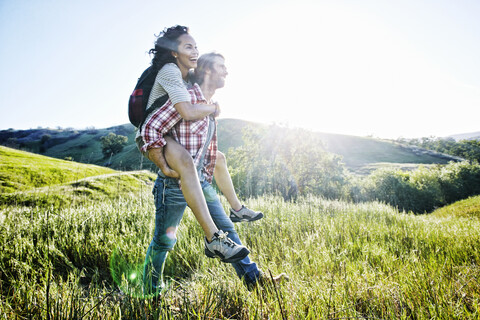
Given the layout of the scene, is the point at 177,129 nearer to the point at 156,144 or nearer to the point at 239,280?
the point at 156,144

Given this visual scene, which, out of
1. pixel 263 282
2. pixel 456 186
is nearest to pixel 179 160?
pixel 263 282

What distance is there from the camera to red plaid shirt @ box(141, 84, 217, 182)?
1.61 m

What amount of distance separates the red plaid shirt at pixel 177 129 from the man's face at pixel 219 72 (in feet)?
0.75

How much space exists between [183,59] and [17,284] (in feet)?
7.82

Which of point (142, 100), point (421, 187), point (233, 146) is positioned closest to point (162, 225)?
point (142, 100)

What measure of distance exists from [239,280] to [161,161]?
1.15 meters

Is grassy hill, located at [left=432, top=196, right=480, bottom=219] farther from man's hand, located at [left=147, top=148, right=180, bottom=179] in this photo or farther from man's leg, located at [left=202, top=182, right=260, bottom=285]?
man's hand, located at [left=147, top=148, right=180, bottom=179]

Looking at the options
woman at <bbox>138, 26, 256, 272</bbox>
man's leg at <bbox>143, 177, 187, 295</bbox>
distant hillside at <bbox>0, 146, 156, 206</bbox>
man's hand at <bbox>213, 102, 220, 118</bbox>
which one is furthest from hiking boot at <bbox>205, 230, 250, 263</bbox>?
distant hillside at <bbox>0, 146, 156, 206</bbox>

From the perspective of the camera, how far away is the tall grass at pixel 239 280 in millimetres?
1454

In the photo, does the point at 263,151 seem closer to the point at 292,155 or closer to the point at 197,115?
the point at 292,155

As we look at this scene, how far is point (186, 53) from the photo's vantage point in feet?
5.96

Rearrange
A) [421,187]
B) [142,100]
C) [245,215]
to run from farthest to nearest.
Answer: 1. [421,187]
2. [245,215]
3. [142,100]

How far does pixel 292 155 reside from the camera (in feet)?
35.8

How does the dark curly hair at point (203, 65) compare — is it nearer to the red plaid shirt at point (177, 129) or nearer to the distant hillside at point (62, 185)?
the red plaid shirt at point (177, 129)
